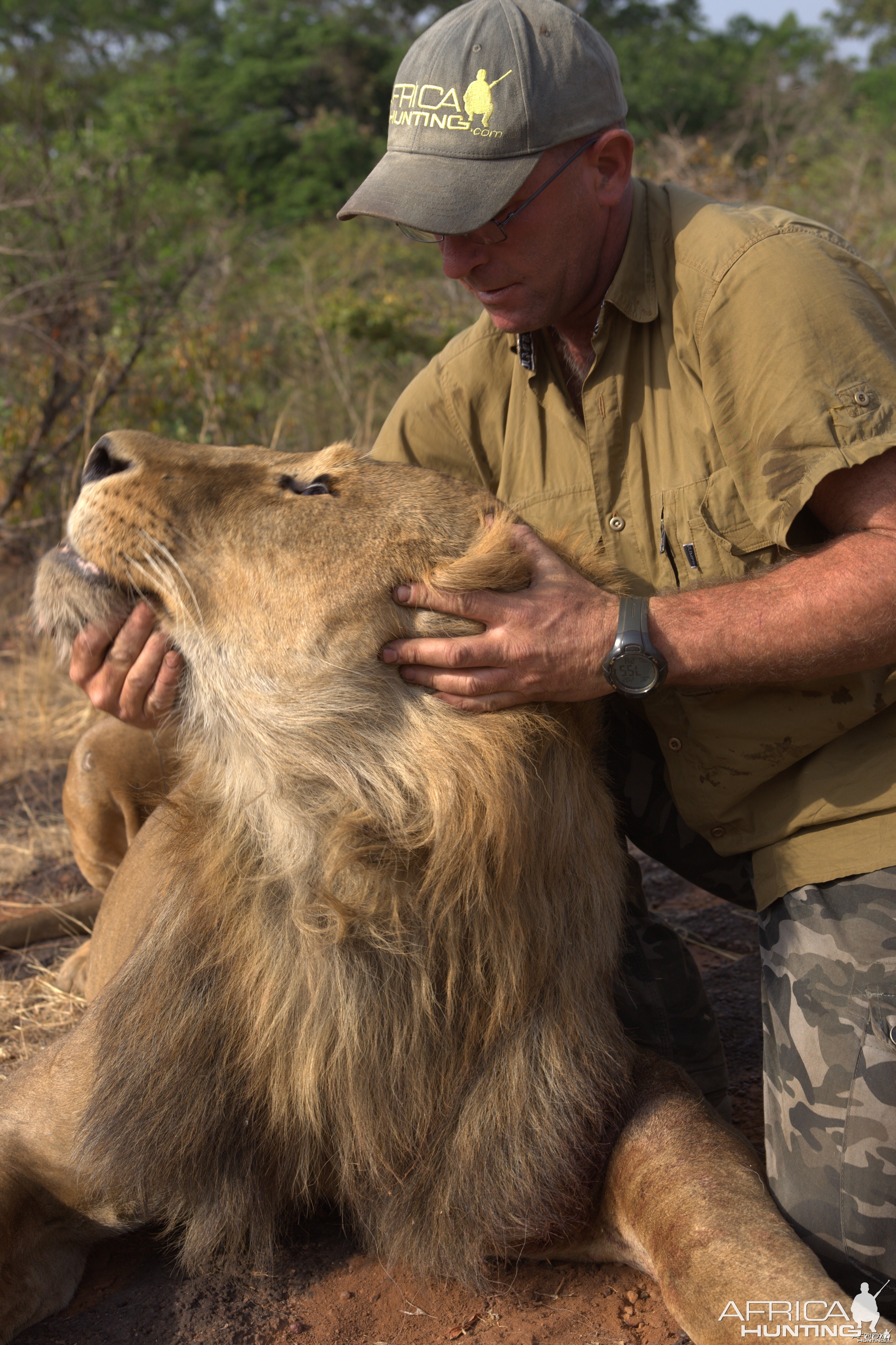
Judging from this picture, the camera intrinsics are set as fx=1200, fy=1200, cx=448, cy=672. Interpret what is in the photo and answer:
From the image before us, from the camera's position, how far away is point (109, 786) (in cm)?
331

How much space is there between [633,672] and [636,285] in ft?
3.22

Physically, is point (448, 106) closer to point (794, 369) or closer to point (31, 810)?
point (794, 369)

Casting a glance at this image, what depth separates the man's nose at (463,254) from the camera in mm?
2574

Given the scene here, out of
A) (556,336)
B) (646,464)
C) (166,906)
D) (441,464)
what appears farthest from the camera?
(441,464)

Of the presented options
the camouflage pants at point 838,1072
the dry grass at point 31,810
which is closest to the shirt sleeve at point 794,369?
the camouflage pants at point 838,1072

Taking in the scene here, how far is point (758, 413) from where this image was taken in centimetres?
229

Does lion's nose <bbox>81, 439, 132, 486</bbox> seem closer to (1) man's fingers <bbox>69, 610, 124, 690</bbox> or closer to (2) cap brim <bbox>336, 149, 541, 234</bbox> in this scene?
(1) man's fingers <bbox>69, 610, 124, 690</bbox>

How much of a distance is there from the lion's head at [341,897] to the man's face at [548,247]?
0.68 m

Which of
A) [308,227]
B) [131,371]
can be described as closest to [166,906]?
[131,371]

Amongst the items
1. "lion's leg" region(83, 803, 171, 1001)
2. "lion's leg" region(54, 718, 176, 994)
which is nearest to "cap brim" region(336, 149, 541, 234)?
"lion's leg" region(83, 803, 171, 1001)

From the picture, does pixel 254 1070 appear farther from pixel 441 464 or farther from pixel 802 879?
Result: pixel 441 464

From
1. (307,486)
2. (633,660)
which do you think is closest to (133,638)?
(307,486)

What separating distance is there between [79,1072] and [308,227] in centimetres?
1542

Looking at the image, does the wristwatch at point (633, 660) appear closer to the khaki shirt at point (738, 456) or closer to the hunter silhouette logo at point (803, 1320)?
the khaki shirt at point (738, 456)
